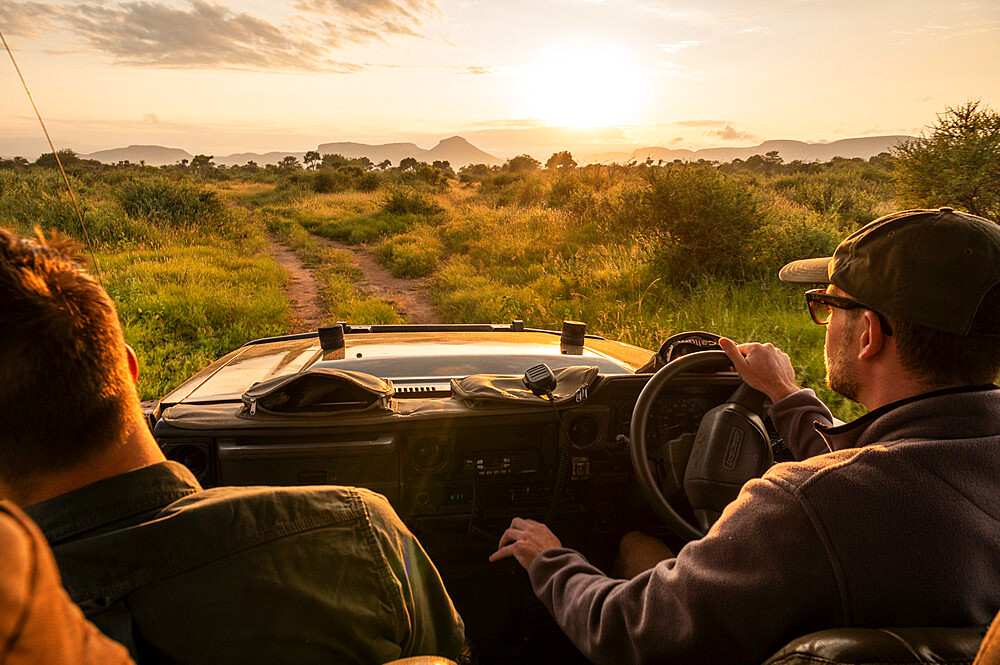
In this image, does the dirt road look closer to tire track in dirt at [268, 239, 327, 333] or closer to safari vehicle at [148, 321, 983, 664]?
tire track in dirt at [268, 239, 327, 333]

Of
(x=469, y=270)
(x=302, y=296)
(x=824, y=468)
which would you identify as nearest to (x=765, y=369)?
(x=824, y=468)

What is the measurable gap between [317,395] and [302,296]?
9928 millimetres

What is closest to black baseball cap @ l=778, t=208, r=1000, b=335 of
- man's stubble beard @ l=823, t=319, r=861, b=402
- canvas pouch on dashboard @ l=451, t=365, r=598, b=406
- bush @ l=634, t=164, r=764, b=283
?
man's stubble beard @ l=823, t=319, r=861, b=402

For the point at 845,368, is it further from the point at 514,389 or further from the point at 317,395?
the point at 317,395

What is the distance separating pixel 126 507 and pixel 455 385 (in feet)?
5.69

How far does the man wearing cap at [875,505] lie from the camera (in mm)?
1308

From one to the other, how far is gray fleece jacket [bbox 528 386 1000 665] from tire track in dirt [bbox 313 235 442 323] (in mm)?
8657

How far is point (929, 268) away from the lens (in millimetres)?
1615

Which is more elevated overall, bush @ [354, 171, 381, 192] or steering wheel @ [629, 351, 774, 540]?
bush @ [354, 171, 381, 192]

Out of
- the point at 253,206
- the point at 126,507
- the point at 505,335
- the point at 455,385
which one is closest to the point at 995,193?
the point at 505,335

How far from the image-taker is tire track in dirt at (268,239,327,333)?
32.2ft

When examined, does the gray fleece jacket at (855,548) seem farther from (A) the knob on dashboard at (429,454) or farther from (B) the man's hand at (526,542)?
(A) the knob on dashboard at (429,454)

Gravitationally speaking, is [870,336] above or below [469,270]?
above

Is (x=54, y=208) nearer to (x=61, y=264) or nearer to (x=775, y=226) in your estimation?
(x=775, y=226)
